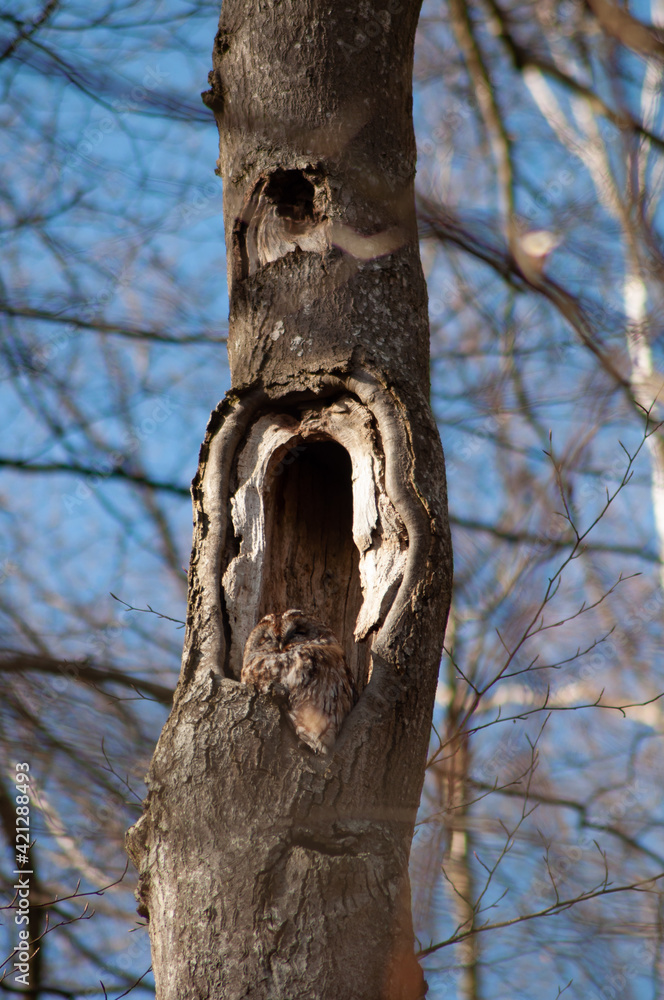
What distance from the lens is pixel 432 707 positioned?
1.81 meters

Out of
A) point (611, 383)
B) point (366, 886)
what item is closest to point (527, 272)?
point (611, 383)

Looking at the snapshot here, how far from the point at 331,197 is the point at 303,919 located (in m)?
1.70

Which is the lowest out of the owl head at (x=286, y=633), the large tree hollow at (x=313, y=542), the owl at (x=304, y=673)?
the owl at (x=304, y=673)

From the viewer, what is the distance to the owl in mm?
1688

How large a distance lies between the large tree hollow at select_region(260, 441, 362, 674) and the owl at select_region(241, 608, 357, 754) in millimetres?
57

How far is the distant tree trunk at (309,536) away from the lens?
1452mm

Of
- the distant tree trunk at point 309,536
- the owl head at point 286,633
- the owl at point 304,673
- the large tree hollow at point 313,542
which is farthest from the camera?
the large tree hollow at point 313,542

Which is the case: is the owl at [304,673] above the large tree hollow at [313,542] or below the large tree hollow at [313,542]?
below

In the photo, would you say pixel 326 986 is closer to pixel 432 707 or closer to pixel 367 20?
pixel 432 707

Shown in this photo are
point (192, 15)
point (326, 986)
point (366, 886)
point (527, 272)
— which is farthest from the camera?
point (192, 15)

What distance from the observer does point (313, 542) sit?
223 centimetres

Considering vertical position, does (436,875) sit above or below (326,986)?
above

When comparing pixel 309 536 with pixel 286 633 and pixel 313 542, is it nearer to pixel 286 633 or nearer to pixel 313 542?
pixel 313 542

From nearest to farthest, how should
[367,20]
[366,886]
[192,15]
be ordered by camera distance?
[366,886] < [367,20] < [192,15]
